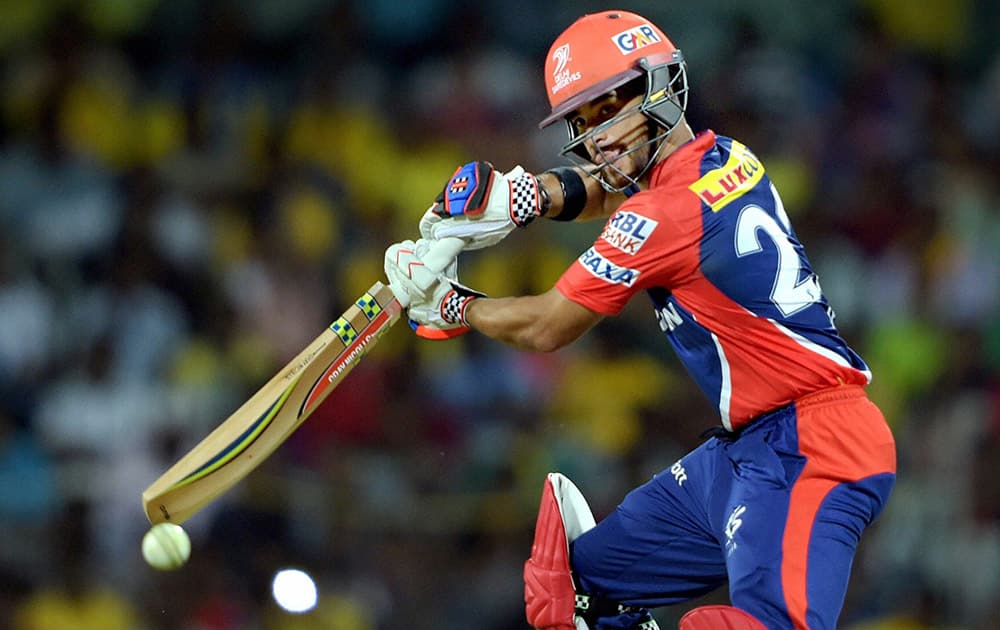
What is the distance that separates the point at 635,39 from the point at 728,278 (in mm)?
771

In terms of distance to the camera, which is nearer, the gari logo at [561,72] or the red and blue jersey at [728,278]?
the red and blue jersey at [728,278]

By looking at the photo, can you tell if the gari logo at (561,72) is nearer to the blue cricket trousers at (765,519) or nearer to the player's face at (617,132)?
the player's face at (617,132)

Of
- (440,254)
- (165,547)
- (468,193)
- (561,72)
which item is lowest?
(165,547)

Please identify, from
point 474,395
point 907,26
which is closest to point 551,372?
point 474,395

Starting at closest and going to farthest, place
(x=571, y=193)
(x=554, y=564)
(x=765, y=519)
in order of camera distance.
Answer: (x=765, y=519), (x=554, y=564), (x=571, y=193)

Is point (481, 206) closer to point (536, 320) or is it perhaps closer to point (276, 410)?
point (536, 320)

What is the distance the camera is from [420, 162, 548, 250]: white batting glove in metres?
4.27

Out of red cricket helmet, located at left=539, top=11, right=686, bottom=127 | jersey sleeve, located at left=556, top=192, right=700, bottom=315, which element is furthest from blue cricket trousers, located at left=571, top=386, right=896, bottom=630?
red cricket helmet, located at left=539, top=11, right=686, bottom=127

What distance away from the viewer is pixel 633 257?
12.7ft

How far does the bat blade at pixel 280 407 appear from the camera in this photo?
436 cm

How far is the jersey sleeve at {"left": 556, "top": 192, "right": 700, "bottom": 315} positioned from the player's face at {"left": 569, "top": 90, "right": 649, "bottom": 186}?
0.21 metres

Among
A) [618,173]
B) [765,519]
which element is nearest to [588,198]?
[618,173]

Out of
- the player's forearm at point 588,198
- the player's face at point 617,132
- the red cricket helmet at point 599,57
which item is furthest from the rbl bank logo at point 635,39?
the player's forearm at point 588,198

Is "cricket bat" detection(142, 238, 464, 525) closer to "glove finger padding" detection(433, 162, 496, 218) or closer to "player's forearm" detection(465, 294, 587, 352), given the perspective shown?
"glove finger padding" detection(433, 162, 496, 218)
